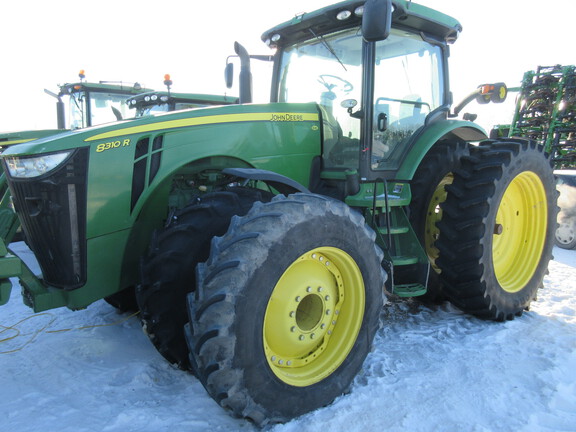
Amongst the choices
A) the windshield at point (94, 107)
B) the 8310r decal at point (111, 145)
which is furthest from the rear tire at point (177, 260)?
the windshield at point (94, 107)

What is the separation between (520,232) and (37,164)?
3.99m

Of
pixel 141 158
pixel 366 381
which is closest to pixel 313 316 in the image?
pixel 366 381

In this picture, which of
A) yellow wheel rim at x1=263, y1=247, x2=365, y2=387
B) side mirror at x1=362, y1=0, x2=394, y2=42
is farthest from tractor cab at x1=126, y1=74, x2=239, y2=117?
yellow wheel rim at x1=263, y1=247, x2=365, y2=387

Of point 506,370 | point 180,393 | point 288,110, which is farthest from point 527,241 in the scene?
point 180,393

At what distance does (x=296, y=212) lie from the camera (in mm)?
2266

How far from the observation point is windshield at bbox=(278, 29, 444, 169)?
3.44 meters

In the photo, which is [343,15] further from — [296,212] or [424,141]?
[296,212]

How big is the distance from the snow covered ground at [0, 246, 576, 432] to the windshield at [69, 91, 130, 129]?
600 centimetres

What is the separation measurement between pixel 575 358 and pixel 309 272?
2042 millimetres

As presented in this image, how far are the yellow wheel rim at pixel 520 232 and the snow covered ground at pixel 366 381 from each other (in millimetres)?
418

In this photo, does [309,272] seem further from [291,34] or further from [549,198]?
[549,198]

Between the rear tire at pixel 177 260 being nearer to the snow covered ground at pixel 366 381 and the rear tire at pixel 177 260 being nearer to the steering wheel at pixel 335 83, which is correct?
the snow covered ground at pixel 366 381

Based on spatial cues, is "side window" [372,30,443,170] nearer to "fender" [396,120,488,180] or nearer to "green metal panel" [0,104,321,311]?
"fender" [396,120,488,180]

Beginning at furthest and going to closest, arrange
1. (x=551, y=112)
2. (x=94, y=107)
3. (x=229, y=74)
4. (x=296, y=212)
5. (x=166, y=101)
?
(x=551, y=112)
(x=94, y=107)
(x=166, y=101)
(x=229, y=74)
(x=296, y=212)
